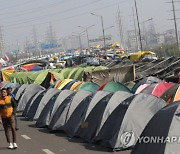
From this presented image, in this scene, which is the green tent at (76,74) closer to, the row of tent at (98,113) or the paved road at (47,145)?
the row of tent at (98,113)

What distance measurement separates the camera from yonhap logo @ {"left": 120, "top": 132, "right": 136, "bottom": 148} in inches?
412

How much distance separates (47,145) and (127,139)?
8.27ft

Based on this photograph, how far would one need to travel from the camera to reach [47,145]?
11906 millimetres

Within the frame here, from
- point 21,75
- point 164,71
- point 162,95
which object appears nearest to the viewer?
point 162,95

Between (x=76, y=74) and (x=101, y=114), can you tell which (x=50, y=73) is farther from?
(x=101, y=114)

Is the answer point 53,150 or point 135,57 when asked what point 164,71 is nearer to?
point 53,150

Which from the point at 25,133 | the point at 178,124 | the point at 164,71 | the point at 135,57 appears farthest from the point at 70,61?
the point at 178,124

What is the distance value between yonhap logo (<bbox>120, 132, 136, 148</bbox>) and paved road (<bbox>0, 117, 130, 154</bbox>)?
29 cm

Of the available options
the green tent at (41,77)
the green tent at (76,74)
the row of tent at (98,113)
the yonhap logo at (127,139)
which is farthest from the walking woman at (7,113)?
the green tent at (41,77)

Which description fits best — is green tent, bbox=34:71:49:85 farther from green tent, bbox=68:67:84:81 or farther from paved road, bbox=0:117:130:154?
paved road, bbox=0:117:130:154

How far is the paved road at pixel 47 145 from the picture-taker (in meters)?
10.9

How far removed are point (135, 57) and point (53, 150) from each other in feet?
142

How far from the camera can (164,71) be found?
29078 millimetres

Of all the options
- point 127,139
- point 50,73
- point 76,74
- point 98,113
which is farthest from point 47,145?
point 76,74
